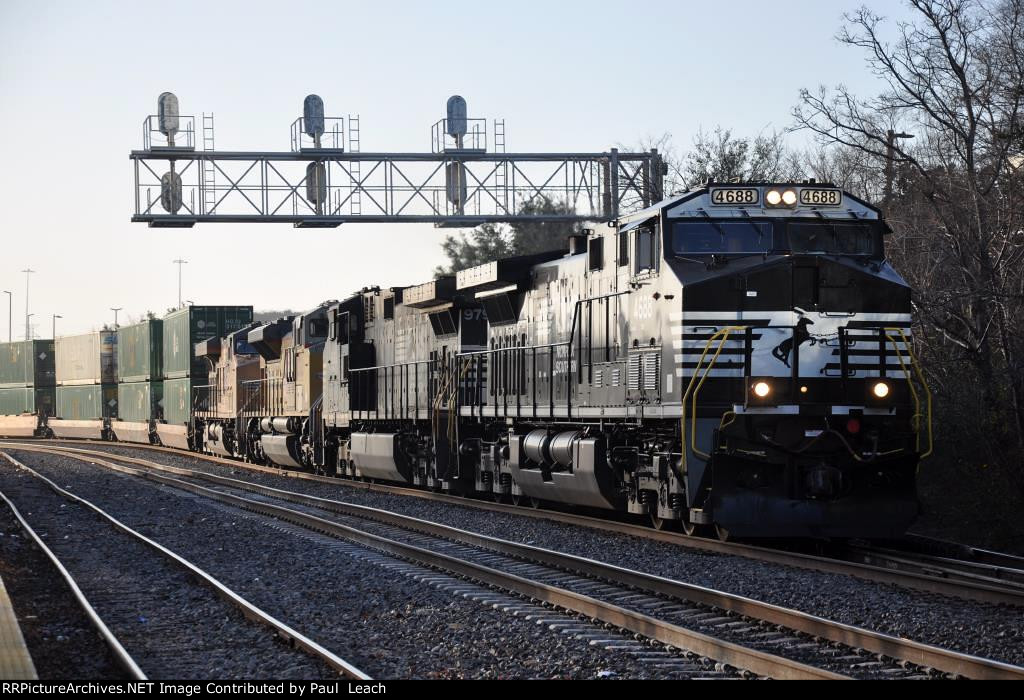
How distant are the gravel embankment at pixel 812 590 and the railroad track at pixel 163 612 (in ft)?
12.1

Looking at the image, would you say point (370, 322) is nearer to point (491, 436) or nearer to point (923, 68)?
point (491, 436)

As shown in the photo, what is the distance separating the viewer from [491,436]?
19.6 meters

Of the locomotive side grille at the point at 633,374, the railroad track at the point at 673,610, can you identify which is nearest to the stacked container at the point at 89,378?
the railroad track at the point at 673,610

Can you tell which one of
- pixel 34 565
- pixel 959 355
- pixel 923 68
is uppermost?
pixel 923 68

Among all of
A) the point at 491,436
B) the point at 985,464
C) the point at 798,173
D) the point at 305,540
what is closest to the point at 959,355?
the point at 985,464

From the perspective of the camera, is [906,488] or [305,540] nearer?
[906,488]

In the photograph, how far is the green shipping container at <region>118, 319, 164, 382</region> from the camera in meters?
46.2

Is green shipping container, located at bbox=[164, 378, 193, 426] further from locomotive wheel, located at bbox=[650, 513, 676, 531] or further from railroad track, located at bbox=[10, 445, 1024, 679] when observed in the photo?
locomotive wheel, located at bbox=[650, 513, 676, 531]

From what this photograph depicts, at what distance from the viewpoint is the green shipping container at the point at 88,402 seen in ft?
171

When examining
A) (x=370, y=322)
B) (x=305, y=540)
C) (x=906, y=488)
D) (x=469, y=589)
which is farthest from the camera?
(x=370, y=322)

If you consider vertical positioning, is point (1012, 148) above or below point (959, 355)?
above

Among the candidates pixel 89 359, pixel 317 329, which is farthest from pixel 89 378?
pixel 317 329

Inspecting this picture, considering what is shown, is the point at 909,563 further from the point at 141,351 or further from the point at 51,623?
the point at 141,351

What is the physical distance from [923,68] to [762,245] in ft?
18.0
